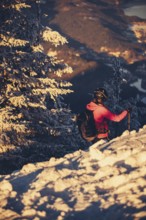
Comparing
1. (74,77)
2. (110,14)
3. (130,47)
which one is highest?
(110,14)

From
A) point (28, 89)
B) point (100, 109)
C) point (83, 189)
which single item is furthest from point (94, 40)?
point (83, 189)

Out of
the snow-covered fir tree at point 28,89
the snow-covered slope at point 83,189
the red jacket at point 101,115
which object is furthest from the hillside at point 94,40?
the snow-covered slope at point 83,189

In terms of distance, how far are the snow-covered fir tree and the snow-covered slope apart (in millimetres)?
4998

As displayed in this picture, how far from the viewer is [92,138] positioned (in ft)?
24.9

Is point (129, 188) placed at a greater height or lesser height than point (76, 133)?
greater

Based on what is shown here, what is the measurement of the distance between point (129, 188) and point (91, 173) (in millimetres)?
946

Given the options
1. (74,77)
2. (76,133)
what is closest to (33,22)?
(76,133)

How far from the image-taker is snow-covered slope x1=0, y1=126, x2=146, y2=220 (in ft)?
11.6

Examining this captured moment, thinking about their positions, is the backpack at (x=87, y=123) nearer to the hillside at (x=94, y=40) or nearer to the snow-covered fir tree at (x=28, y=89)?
the snow-covered fir tree at (x=28, y=89)

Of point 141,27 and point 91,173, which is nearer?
point 91,173

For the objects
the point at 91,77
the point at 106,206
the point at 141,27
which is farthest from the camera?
the point at 141,27

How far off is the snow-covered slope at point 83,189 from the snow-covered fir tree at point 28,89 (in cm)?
500

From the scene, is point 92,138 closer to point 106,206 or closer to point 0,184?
point 0,184

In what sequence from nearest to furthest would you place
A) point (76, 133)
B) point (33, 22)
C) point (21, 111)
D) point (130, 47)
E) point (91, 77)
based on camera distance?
point (21, 111)
point (33, 22)
point (76, 133)
point (91, 77)
point (130, 47)
